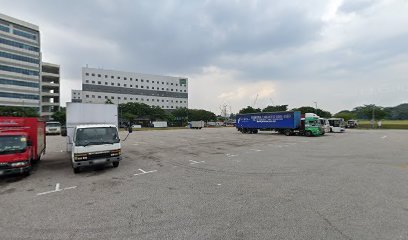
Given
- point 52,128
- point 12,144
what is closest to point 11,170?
point 12,144

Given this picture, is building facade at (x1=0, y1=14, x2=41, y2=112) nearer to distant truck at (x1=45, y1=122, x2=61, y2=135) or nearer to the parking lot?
distant truck at (x1=45, y1=122, x2=61, y2=135)

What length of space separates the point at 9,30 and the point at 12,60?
929 centimetres

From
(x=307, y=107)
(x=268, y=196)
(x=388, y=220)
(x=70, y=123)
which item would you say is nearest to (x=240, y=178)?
(x=268, y=196)

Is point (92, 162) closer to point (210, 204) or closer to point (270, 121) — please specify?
point (210, 204)

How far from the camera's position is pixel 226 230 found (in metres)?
3.89

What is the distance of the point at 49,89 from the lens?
233 ft

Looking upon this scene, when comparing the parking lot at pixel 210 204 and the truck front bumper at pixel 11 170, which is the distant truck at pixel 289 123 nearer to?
the parking lot at pixel 210 204

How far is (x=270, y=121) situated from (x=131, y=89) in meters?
90.7

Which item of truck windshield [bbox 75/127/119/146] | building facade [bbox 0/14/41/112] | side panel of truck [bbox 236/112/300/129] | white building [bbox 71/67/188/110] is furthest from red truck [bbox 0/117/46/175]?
white building [bbox 71/67/188/110]

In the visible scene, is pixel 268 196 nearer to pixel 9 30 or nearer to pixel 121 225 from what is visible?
pixel 121 225

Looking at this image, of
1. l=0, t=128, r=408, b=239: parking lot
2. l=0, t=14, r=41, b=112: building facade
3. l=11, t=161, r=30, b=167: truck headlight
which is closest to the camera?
l=0, t=128, r=408, b=239: parking lot

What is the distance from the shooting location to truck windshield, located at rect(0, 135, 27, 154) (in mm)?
7604

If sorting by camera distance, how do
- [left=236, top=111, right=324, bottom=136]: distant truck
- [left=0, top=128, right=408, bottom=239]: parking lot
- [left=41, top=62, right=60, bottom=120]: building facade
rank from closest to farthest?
[left=0, top=128, right=408, bottom=239]: parking lot < [left=236, top=111, right=324, bottom=136]: distant truck < [left=41, top=62, right=60, bottom=120]: building facade

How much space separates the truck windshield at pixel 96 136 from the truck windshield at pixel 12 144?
1.96 m
